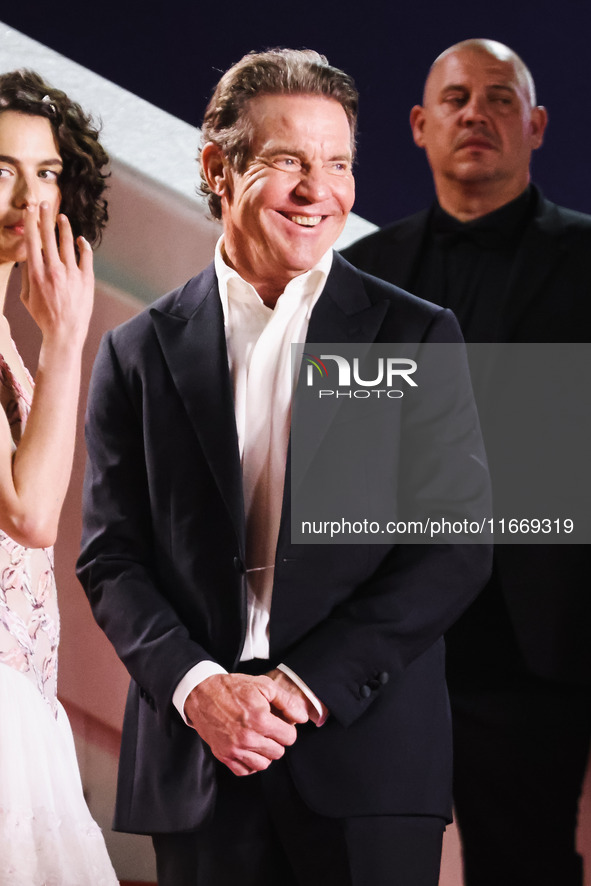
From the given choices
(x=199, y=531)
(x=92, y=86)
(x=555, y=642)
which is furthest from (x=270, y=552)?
(x=92, y=86)

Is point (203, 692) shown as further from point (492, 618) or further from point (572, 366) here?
point (572, 366)

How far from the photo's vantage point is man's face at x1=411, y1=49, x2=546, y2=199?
238 cm

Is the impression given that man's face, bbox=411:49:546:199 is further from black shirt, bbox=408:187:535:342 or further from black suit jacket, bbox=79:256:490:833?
black suit jacket, bbox=79:256:490:833

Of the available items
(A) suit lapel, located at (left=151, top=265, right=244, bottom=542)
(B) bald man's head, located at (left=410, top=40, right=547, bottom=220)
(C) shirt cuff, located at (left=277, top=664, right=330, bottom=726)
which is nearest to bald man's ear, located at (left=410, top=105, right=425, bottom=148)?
(B) bald man's head, located at (left=410, top=40, right=547, bottom=220)

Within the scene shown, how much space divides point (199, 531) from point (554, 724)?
91cm

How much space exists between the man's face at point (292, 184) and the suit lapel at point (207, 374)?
14 centimetres

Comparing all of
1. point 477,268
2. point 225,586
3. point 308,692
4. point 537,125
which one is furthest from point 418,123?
point 308,692

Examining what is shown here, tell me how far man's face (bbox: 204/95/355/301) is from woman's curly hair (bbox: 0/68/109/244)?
0.60 m

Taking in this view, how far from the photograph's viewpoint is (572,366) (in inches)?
90.5

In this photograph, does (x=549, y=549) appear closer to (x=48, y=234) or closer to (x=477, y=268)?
(x=477, y=268)

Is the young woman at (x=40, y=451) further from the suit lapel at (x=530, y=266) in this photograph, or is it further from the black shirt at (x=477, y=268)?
the suit lapel at (x=530, y=266)

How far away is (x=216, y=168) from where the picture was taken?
7.14ft

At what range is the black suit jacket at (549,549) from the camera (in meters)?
2.28

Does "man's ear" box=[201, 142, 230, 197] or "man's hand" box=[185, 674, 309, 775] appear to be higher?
"man's ear" box=[201, 142, 230, 197]
